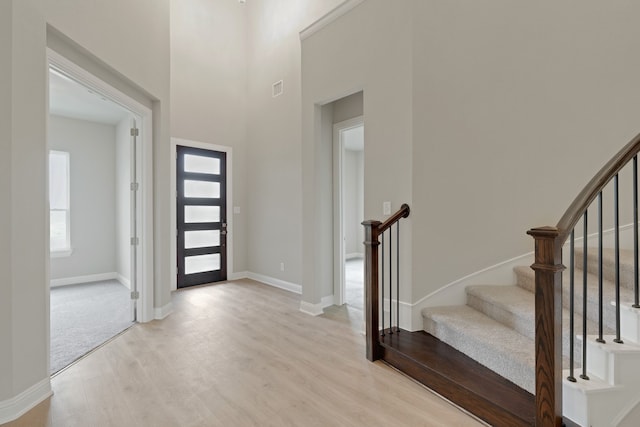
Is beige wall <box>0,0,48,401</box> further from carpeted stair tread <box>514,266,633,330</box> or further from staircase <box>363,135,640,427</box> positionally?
carpeted stair tread <box>514,266,633,330</box>

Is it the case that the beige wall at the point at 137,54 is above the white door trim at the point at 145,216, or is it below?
above

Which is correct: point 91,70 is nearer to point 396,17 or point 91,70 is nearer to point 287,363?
point 396,17

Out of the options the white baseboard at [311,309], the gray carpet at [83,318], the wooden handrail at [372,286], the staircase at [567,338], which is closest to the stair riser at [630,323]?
the staircase at [567,338]

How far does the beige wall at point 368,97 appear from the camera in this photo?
289cm

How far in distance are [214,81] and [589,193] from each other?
18.4ft

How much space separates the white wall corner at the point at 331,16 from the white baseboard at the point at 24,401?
13.8 ft

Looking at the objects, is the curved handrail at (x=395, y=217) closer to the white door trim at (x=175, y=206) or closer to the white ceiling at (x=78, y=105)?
the white ceiling at (x=78, y=105)

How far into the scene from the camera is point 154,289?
370cm

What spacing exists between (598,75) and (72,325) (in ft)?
19.3

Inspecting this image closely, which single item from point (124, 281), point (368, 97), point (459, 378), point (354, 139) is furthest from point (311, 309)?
point (354, 139)

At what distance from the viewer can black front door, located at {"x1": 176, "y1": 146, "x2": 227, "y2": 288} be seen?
5.20 metres

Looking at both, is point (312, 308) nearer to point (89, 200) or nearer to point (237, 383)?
point (237, 383)

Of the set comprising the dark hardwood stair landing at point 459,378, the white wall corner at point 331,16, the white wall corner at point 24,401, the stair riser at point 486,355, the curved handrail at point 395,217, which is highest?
the white wall corner at point 331,16

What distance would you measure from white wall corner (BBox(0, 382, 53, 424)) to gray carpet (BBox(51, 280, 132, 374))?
0.41 m
